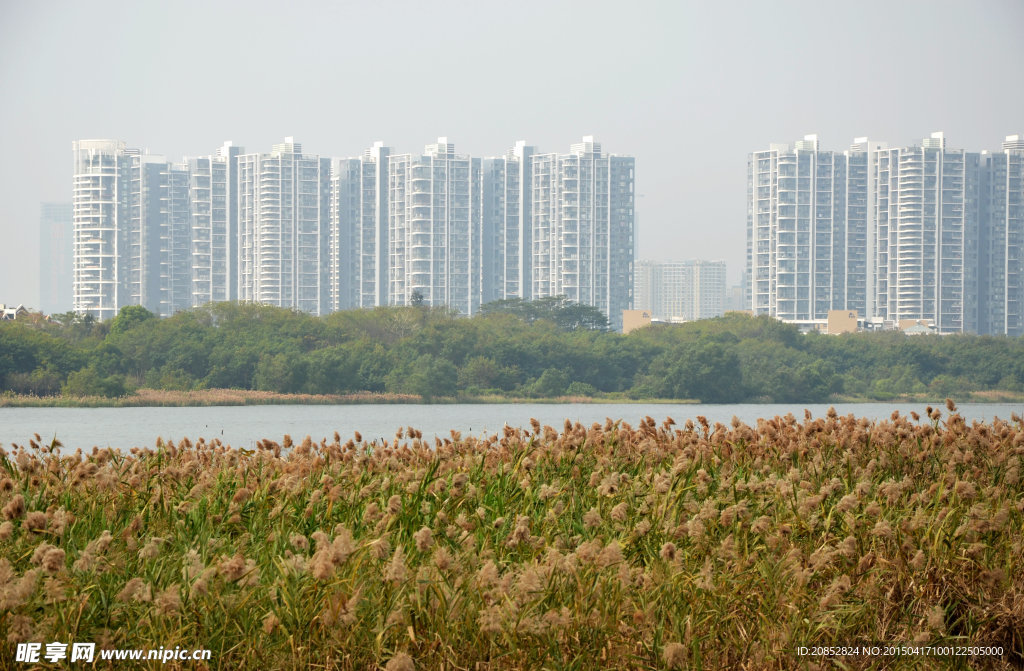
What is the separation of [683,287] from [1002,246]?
64.2m

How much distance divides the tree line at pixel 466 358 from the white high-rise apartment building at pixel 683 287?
268ft

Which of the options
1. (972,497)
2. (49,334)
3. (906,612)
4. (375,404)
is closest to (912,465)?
(972,497)

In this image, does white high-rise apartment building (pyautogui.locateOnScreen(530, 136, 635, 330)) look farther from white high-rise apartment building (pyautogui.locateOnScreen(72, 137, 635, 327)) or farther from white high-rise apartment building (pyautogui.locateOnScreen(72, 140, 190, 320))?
white high-rise apartment building (pyautogui.locateOnScreen(72, 140, 190, 320))

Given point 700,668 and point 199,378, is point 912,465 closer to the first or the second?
point 700,668

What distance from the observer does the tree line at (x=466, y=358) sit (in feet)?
136

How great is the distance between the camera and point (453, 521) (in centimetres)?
388

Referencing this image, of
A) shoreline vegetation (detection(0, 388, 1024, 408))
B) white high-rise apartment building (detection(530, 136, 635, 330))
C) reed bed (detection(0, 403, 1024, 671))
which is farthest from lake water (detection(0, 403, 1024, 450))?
white high-rise apartment building (detection(530, 136, 635, 330))

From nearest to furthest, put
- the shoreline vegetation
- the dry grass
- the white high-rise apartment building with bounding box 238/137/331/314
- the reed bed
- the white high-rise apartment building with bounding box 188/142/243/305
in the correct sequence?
the reed bed < the dry grass < the shoreline vegetation < the white high-rise apartment building with bounding box 238/137/331/314 < the white high-rise apartment building with bounding box 188/142/243/305

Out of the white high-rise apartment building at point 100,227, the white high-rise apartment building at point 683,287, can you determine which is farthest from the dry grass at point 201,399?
the white high-rise apartment building at point 683,287

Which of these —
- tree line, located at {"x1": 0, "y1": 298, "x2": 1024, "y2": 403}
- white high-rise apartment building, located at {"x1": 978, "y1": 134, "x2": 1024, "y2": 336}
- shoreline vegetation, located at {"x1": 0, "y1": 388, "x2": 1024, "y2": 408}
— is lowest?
shoreline vegetation, located at {"x1": 0, "y1": 388, "x2": 1024, "y2": 408}

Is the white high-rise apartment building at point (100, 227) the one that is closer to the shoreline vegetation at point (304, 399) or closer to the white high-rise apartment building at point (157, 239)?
the white high-rise apartment building at point (157, 239)

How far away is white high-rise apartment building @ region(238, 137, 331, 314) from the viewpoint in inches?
2928

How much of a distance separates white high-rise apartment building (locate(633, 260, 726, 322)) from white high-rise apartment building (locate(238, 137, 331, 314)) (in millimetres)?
65526

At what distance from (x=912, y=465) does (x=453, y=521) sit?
2345mm
